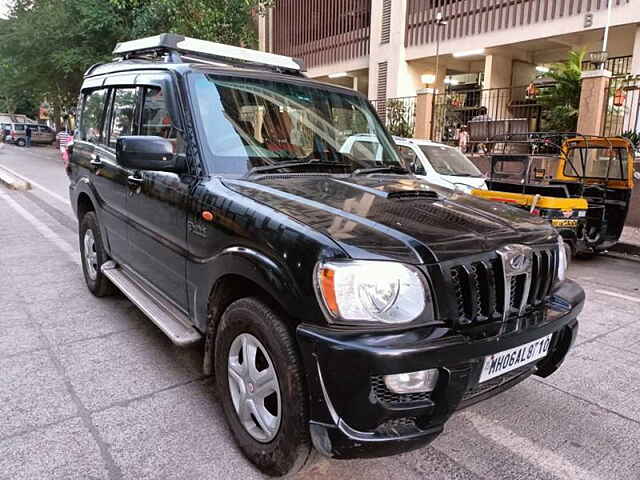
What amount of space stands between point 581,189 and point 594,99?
4.55 metres

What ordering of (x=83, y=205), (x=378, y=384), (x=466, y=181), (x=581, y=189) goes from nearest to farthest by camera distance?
(x=378, y=384)
(x=83, y=205)
(x=581, y=189)
(x=466, y=181)

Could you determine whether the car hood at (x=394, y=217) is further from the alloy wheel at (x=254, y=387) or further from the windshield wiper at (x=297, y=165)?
the alloy wheel at (x=254, y=387)

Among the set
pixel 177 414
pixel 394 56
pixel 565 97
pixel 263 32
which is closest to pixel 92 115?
pixel 177 414

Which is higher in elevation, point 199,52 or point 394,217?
point 199,52

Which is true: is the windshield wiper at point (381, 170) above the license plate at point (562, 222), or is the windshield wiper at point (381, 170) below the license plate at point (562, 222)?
above

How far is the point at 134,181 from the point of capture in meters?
3.51

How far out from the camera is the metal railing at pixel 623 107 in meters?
10.2

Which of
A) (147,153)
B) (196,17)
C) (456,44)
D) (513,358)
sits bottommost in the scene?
(513,358)

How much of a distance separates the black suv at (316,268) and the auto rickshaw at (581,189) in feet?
11.5

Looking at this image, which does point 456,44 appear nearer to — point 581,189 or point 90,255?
point 581,189

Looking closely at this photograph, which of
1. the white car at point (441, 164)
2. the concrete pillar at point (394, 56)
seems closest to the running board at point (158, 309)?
the white car at point (441, 164)

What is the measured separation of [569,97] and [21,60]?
23.8 m

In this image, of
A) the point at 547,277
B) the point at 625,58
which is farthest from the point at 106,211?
the point at 625,58

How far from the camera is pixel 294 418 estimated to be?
204cm
